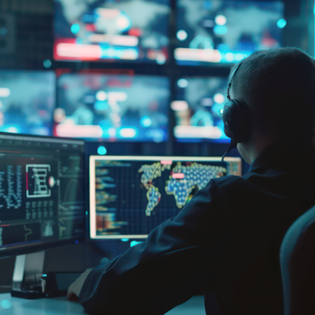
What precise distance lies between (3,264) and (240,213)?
43.2 inches

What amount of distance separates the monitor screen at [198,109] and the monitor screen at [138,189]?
0.26 meters

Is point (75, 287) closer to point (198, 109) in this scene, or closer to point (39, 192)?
point (39, 192)

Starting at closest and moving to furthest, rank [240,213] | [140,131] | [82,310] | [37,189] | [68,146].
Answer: [240,213]
[82,310]
[37,189]
[68,146]
[140,131]

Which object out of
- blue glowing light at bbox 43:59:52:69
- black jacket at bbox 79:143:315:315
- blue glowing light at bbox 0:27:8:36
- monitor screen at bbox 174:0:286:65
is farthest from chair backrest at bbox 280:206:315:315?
blue glowing light at bbox 0:27:8:36

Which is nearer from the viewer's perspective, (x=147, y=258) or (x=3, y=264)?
(x=147, y=258)

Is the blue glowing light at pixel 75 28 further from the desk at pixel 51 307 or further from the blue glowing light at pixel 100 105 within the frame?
the desk at pixel 51 307

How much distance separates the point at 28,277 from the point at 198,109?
1039mm

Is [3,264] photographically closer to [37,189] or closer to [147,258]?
[37,189]

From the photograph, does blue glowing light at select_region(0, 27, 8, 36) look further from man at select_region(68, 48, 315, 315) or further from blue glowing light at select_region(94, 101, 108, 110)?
man at select_region(68, 48, 315, 315)

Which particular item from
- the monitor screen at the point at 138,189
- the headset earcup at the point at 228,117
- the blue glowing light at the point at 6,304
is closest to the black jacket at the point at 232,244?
the headset earcup at the point at 228,117

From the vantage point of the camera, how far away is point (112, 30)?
58.4 inches

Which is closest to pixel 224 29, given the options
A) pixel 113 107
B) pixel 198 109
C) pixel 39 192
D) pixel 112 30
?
pixel 198 109

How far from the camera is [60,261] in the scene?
4.56 ft

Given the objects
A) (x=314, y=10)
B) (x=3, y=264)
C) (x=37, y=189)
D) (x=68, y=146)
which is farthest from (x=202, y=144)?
(x=3, y=264)
